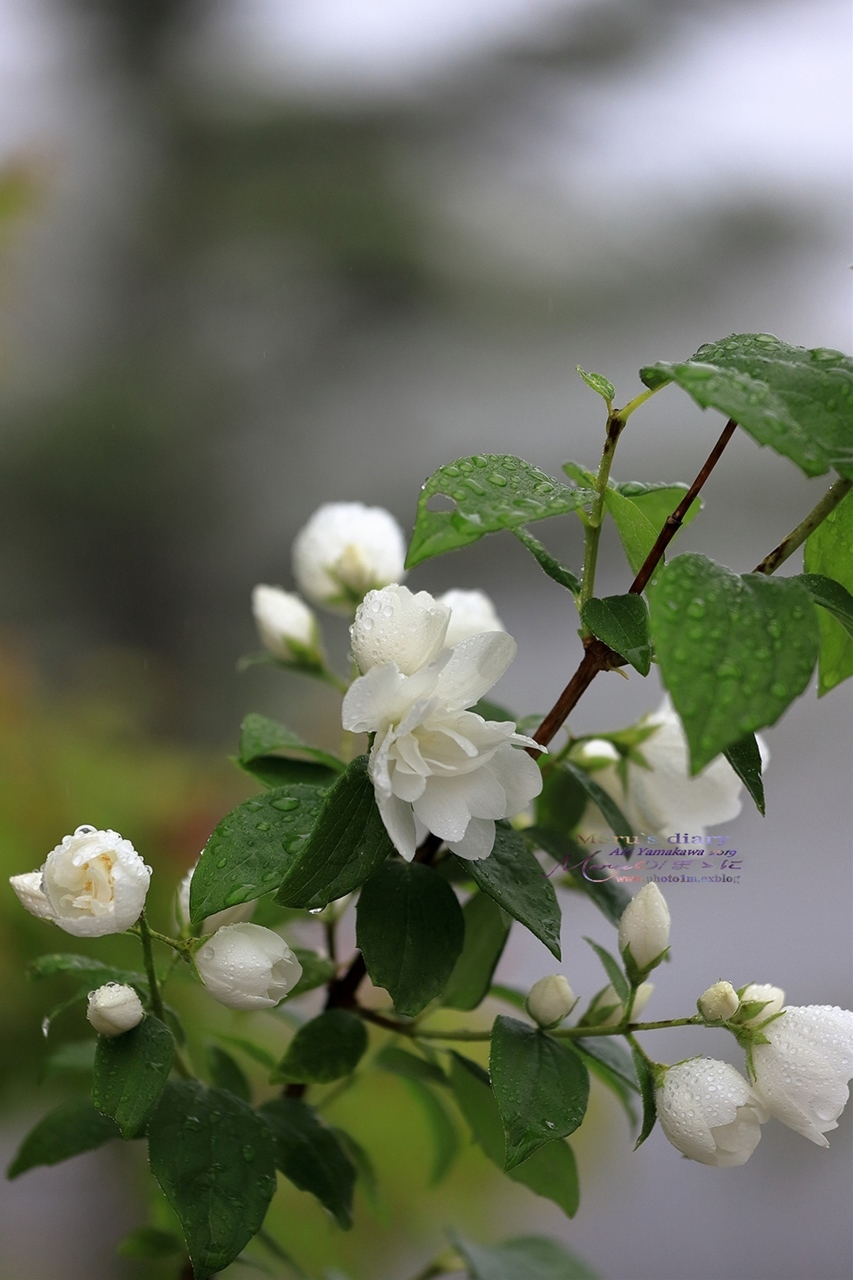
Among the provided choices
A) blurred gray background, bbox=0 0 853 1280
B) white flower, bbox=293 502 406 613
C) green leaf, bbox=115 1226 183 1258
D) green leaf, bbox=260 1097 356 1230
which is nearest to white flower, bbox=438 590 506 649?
white flower, bbox=293 502 406 613

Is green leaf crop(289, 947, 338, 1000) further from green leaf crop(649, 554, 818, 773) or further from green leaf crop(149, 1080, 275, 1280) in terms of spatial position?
green leaf crop(649, 554, 818, 773)

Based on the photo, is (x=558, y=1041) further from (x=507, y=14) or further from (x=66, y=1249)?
(x=507, y=14)

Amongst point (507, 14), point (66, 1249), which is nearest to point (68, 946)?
point (66, 1249)

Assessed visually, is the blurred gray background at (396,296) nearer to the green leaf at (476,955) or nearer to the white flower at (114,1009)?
the green leaf at (476,955)

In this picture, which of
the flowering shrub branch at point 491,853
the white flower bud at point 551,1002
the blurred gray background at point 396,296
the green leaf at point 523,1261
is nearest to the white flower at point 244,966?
the flowering shrub branch at point 491,853

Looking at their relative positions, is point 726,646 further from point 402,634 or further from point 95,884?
point 95,884

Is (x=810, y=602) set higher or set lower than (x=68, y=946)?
higher
